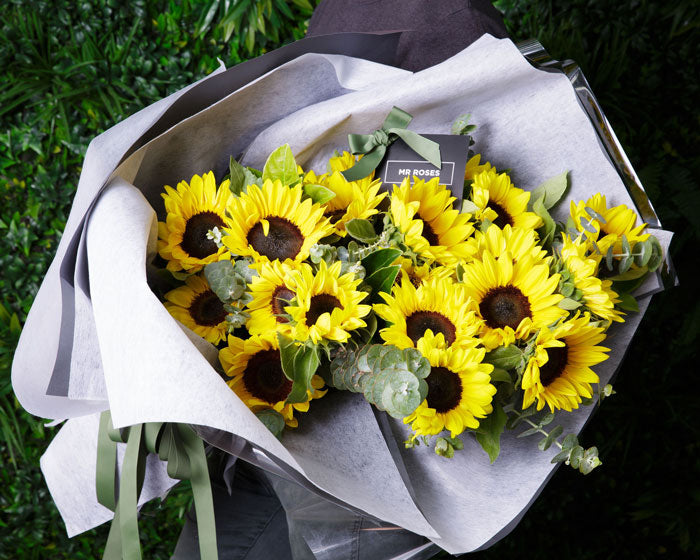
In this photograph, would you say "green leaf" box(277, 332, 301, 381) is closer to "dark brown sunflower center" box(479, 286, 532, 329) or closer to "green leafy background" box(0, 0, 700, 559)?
"dark brown sunflower center" box(479, 286, 532, 329)

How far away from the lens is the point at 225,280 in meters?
0.66

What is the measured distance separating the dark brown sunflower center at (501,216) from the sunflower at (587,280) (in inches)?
3.7

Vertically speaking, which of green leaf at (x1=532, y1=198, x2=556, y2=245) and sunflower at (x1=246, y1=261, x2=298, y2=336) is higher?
sunflower at (x1=246, y1=261, x2=298, y2=336)

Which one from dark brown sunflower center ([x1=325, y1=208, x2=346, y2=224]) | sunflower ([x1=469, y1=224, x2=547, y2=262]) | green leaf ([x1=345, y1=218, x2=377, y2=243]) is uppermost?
green leaf ([x1=345, y1=218, x2=377, y2=243])

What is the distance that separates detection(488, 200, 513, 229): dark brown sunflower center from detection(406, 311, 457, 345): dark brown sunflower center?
0.56 feet

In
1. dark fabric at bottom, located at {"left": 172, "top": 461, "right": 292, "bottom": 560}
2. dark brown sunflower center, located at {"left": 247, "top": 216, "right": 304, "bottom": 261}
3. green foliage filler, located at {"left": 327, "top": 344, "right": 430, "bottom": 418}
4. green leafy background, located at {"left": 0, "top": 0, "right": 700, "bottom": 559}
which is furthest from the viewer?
green leafy background, located at {"left": 0, "top": 0, "right": 700, "bottom": 559}

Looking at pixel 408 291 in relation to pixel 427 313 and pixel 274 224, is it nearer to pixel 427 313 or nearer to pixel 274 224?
pixel 427 313

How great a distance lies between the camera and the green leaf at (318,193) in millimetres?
701

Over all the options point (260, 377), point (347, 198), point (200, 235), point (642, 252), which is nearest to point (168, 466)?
point (260, 377)

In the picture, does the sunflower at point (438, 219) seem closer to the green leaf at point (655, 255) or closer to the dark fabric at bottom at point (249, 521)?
the green leaf at point (655, 255)

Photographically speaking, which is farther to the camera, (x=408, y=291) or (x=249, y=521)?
(x=249, y=521)

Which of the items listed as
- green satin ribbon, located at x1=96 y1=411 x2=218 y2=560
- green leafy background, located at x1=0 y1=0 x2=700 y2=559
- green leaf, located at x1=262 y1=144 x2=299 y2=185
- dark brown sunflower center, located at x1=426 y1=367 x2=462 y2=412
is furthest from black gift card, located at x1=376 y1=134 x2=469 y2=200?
green leafy background, located at x1=0 y1=0 x2=700 y2=559

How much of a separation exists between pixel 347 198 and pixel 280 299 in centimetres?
16

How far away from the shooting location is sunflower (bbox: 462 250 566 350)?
2.13 feet
